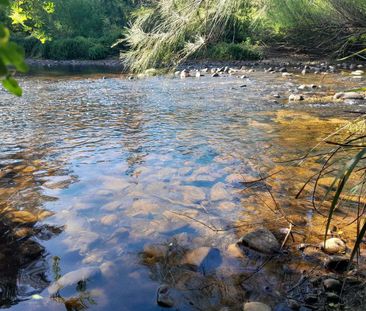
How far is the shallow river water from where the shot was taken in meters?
2.77

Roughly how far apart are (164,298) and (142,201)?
1.75m

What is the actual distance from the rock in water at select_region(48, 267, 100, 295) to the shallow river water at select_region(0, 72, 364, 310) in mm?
11

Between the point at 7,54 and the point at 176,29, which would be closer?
the point at 7,54

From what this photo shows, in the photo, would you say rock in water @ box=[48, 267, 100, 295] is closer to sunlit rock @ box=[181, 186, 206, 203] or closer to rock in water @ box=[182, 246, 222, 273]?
rock in water @ box=[182, 246, 222, 273]

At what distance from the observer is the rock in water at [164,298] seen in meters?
2.57

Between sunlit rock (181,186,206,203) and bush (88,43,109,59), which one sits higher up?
bush (88,43,109,59)

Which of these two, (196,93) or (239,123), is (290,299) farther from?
(196,93)

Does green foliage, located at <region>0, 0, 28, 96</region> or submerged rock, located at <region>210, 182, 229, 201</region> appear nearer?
green foliage, located at <region>0, 0, 28, 96</region>

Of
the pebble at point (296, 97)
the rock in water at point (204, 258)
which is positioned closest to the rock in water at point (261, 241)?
the rock in water at point (204, 258)

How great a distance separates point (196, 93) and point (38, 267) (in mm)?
9420

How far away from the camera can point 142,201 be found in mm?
4273

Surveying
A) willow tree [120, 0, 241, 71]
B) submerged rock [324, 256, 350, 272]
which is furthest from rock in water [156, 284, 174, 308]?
willow tree [120, 0, 241, 71]

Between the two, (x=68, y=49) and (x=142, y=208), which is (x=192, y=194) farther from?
(x=68, y=49)

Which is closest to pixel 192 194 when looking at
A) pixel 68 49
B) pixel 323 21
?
pixel 323 21
